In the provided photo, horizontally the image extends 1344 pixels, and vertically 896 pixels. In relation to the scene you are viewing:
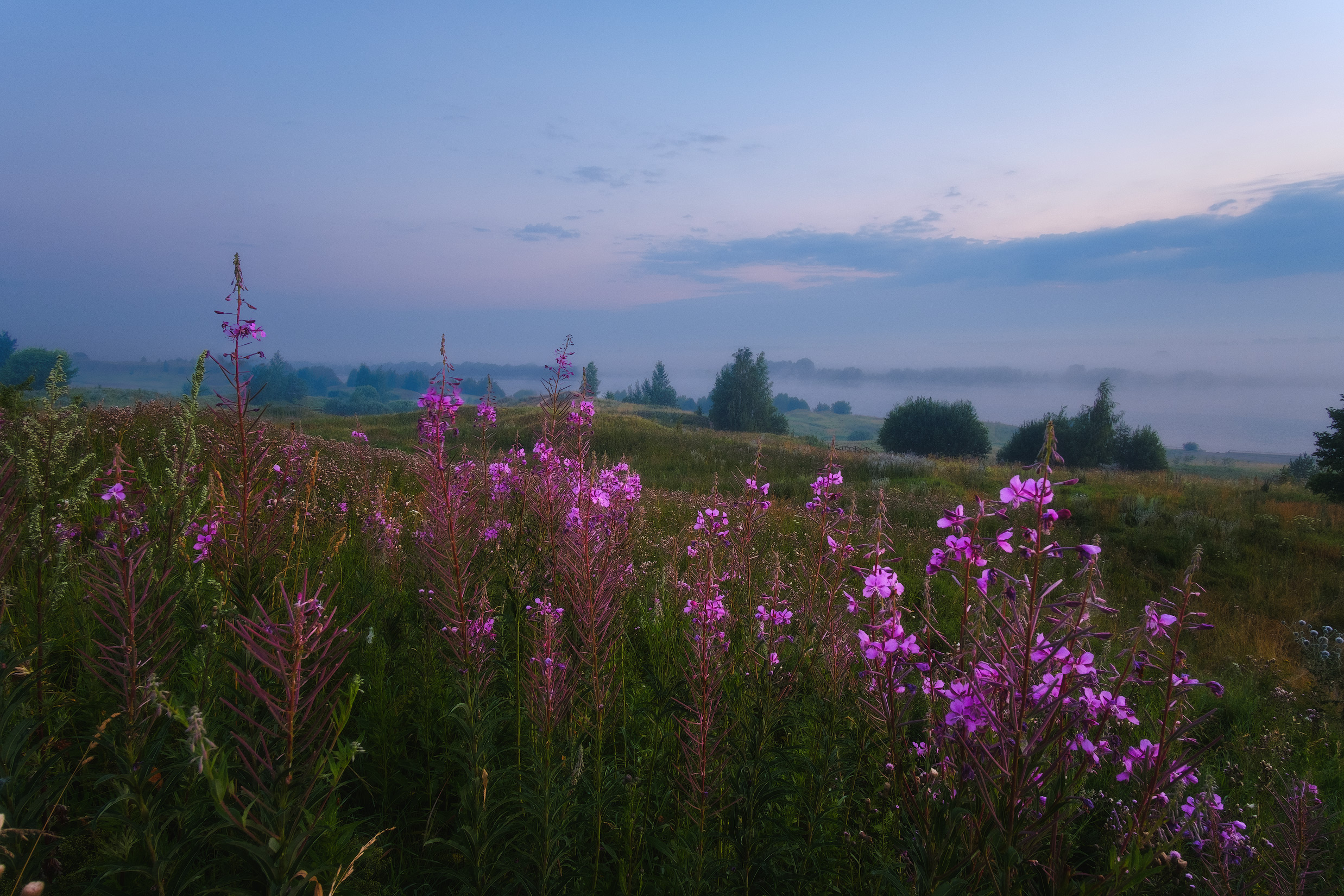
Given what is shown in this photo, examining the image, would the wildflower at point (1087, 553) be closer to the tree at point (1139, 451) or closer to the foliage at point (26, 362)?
the tree at point (1139, 451)

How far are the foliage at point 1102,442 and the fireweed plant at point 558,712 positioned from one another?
59871 mm

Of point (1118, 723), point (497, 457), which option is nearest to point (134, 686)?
point (497, 457)

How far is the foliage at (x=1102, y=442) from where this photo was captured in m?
55.7

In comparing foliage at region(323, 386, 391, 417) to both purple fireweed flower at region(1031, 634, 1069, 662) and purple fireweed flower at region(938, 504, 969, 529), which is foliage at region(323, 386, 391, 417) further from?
purple fireweed flower at region(1031, 634, 1069, 662)

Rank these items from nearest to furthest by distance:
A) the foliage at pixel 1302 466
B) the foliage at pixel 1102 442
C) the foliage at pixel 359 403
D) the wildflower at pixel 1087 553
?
the wildflower at pixel 1087 553
the foliage at pixel 1302 466
the foliage at pixel 1102 442
the foliage at pixel 359 403

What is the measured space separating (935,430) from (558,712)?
6598 centimetres

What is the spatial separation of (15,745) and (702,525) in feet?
9.83

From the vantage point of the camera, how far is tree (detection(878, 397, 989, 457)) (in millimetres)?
60812

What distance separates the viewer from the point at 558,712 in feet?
7.22

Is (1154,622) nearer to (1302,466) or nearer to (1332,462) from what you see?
(1332,462)

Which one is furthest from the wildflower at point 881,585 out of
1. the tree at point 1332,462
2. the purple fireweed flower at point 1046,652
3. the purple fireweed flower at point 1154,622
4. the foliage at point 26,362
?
the foliage at point 26,362

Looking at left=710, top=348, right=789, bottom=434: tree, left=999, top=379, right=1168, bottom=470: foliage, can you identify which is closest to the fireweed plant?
left=999, top=379, right=1168, bottom=470: foliage

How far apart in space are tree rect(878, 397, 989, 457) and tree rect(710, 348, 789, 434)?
55.8 ft

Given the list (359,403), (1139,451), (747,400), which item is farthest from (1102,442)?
(359,403)
